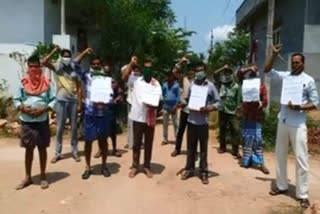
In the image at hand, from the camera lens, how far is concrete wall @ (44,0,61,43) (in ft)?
55.6

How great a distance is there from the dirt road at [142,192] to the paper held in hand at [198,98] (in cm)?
114

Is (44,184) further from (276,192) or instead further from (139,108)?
(276,192)

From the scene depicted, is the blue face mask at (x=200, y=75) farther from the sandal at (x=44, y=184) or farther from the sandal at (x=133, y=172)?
the sandal at (x=44, y=184)

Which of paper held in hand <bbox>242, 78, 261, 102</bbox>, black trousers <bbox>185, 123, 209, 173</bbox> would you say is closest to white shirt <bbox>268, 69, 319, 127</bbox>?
black trousers <bbox>185, 123, 209, 173</bbox>

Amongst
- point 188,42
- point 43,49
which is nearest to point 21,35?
point 43,49

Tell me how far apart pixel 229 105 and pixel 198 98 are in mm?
2052

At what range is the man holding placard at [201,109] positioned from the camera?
761cm

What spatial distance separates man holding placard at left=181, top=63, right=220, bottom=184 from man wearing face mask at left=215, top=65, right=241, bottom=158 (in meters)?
1.85

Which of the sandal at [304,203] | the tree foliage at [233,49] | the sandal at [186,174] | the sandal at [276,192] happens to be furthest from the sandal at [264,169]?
the tree foliage at [233,49]

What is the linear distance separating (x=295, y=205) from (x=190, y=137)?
6.26 ft

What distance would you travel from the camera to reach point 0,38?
1691cm

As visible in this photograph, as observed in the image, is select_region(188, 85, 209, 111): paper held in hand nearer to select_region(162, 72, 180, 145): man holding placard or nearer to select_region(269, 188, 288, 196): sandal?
select_region(269, 188, 288, 196): sandal

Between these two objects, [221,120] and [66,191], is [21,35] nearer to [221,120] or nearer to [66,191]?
[221,120]

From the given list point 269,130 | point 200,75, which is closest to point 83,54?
point 200,75
